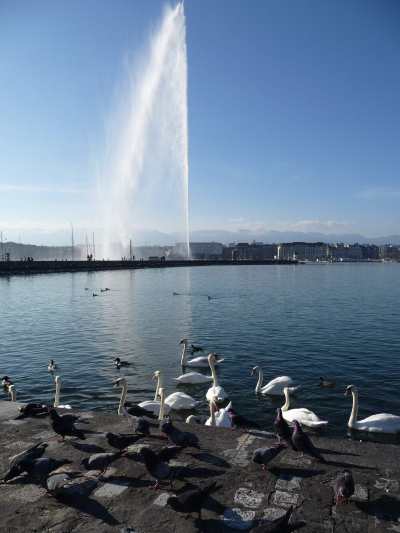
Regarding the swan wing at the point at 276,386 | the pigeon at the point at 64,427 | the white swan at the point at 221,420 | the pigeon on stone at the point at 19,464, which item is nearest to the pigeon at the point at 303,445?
the pigeon at the point at 64,427

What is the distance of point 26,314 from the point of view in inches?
1452

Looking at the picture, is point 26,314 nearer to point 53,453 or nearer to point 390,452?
point 53,453

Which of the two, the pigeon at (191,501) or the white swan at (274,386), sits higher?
the pigeon at (191,501)

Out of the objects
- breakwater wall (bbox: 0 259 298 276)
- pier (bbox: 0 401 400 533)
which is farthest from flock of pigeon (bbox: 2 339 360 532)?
breakwater wall (bbox: 0 259 298 276)

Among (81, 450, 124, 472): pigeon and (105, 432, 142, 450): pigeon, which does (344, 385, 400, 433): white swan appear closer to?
(105, 432, 142, 450): pigeon

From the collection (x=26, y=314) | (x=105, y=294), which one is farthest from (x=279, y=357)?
(x=105, y=294)

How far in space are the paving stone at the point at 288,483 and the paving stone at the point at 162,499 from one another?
4.92 ft

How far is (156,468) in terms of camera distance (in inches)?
239

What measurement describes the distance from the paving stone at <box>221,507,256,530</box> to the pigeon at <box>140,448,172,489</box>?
0.99 meters

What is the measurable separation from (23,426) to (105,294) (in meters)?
45.8

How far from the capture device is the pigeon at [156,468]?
603 centimetres

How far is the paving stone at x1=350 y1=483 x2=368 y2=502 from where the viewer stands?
18.6 feet

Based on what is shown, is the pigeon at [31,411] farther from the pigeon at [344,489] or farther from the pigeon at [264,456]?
the pigeon at [344,489]

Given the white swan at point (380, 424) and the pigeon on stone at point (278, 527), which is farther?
the white swan at point (380, 424)
